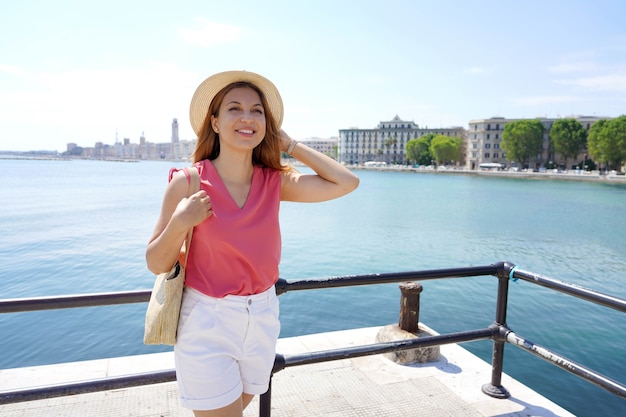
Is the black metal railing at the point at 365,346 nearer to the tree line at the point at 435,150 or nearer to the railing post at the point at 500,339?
the railing post at the point at 500,339

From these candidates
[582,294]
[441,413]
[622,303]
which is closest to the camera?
[622,303]

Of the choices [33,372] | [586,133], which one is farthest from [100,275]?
[586,133]

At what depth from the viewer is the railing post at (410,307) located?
520 centimetres

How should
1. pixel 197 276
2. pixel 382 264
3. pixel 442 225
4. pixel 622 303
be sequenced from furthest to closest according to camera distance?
1. pixel 442 225
2. pixel 382 264
3. pixel 622 303
4. pixel 197 276

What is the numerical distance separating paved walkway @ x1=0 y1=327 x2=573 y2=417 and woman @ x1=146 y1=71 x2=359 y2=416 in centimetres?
162

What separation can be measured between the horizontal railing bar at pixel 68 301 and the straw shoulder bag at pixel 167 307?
578mm

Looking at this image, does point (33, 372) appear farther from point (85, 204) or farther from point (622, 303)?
point (85, 204)

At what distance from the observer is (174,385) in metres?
3.82

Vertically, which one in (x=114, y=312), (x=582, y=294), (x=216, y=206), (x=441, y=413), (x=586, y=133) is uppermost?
(x=586, y=133)

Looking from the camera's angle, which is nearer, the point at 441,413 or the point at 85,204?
the point at 441,413

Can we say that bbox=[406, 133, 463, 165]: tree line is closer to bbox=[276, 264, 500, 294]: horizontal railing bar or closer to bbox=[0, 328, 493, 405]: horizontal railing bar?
bbox=[276, 264, 500, 294]: horizontal railing bar

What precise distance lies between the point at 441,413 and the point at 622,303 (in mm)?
1502

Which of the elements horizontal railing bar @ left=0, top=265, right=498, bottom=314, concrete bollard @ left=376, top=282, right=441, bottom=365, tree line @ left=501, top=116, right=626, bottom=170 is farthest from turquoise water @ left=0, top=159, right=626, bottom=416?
tree line @ left=501, top=116, right=626, bottom=170

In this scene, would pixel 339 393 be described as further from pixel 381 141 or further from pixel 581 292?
pixel 381 141
